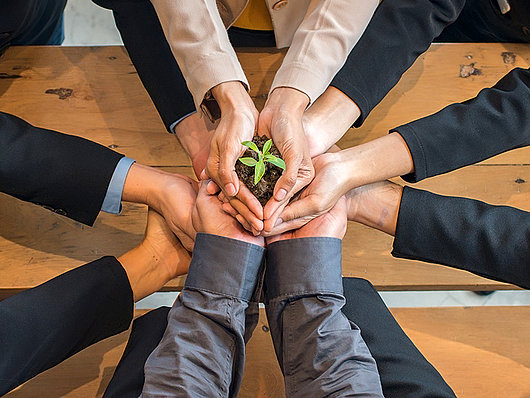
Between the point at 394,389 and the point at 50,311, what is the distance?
69 cm

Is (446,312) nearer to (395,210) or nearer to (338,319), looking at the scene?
(395,210)

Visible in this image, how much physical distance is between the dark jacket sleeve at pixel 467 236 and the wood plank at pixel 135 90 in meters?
0.21

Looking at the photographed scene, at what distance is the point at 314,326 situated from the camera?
1042 millimetres

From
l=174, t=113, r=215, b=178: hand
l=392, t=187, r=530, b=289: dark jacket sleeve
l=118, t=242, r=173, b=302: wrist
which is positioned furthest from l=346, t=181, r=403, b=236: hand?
l=118, t=242, r=173, b=302: wrist

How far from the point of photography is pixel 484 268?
1.22 meters

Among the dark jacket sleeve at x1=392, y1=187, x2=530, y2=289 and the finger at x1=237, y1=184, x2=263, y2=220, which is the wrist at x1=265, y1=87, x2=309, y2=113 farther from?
the dark jacket sleeve at x1=392, y1=187, x2=530, y2=289

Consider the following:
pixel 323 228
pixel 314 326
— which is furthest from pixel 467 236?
pixel 314 326

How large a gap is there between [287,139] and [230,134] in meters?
0.11

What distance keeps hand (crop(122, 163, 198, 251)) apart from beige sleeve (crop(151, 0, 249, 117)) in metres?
0.21

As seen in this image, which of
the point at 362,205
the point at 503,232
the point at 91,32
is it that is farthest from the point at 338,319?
the point at 91,32

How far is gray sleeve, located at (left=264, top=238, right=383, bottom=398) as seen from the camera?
0.99 metres

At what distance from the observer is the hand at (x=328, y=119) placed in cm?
123

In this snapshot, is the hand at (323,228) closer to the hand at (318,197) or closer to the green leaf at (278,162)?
the hand at (318,197)

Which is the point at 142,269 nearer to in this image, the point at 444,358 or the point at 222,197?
the point at 222,197
